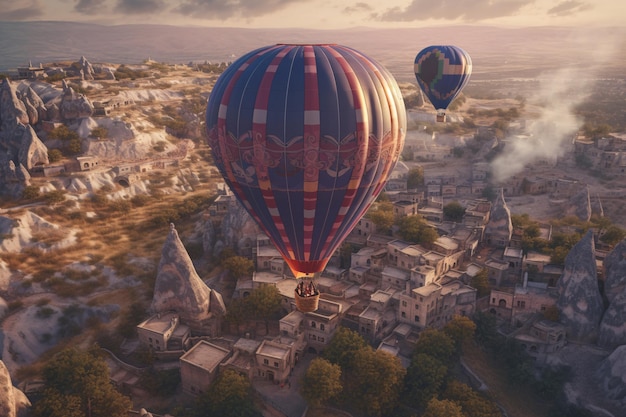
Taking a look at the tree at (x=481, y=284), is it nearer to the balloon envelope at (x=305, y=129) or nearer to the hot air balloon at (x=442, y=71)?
the balloon envelope at (x=305, y=129)

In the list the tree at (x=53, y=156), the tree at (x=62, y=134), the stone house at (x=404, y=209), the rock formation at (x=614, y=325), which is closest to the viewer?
the rock formation at (x=614, y=325)

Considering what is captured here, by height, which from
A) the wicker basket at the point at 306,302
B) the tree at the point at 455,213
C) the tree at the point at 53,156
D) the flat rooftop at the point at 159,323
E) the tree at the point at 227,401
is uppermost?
the tree at the point at 53,156

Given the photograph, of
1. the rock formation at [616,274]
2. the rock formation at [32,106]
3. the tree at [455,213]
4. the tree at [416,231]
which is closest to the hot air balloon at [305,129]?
the tree at [416,231]

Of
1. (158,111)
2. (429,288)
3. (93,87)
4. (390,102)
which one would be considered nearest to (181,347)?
(429,288)

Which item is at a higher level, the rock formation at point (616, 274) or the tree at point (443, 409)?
the rock formation at point (616, 274)

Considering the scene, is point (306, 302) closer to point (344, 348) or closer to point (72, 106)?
point (344, 348)

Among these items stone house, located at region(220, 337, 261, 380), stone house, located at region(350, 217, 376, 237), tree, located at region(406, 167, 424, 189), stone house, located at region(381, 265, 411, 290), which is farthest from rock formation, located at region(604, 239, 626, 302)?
tree, located at region(406, 167, 424, 189)
